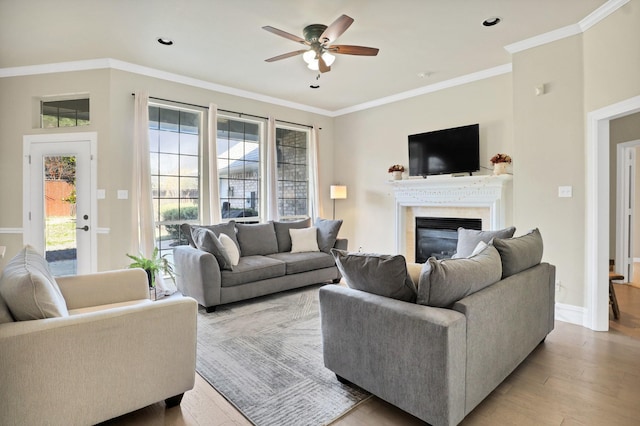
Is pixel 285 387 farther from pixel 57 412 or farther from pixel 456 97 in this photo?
pixel 456 97

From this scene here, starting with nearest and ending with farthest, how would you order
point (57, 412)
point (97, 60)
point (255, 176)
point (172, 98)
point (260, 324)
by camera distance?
point (57, 412)
point (260, 324)
point (97, 60)
point (172, 98)
point (255, 176)

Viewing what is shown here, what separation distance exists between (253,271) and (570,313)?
3484mm

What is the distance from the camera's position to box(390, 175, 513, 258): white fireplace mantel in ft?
14.8

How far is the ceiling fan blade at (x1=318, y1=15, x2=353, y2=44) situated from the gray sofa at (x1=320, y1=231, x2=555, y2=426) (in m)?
1.94

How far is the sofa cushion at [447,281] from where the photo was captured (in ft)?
6.03

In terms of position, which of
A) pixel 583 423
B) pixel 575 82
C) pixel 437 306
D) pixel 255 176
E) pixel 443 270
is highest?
pixel 575 82

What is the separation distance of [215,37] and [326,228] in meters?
2.92

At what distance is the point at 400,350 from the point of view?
1.86 metres

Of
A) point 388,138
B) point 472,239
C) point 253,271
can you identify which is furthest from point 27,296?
point 388,138

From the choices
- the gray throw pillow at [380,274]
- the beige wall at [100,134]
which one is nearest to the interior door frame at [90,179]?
the beige wall at [100,134]

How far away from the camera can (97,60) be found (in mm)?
4285

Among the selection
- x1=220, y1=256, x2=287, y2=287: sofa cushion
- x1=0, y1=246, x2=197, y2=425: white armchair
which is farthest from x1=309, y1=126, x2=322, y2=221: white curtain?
x1=0, y1=246, x2=197, y2=425: white armchair

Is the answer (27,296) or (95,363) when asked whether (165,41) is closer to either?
(27,296)

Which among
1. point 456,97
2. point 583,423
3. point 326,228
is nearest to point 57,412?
point 583,423
